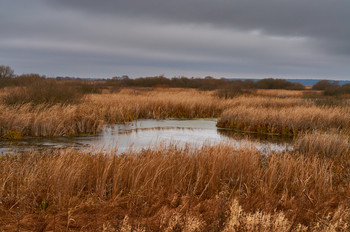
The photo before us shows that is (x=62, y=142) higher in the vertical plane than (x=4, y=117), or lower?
lower

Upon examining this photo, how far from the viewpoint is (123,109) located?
17625 mm

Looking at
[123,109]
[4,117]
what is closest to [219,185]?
[4,117]

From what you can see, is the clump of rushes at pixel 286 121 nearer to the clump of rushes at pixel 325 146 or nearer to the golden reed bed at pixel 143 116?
the golden reed bed at pixel 143 116

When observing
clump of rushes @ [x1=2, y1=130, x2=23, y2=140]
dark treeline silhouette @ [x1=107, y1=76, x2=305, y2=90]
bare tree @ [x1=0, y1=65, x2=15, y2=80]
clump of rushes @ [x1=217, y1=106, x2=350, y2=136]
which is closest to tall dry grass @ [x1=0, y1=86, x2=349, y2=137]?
clump of rushes @ [x1=217, y1=106, x2=350, y2=136]

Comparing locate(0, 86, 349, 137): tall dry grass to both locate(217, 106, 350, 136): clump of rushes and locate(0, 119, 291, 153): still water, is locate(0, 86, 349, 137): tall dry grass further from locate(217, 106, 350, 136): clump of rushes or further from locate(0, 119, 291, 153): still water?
locate(0, 119, 291, 153): still water

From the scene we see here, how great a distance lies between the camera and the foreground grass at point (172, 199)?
4160 millimetres

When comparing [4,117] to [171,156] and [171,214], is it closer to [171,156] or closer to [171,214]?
[171,156]

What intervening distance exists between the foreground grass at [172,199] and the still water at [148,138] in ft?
8.47

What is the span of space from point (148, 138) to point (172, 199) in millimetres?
6812

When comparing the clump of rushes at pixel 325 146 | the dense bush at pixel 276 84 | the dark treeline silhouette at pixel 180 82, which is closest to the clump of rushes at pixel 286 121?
the clump of rushes at pixel 325 146

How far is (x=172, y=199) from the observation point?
5152 mm

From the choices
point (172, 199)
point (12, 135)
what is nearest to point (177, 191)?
point (172, 199)

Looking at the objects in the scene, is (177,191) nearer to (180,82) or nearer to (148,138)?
(148,138)

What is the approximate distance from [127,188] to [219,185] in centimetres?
182
